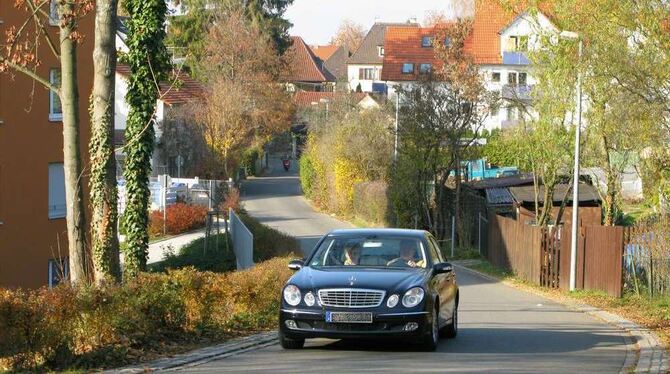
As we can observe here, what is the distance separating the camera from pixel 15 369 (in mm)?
11125

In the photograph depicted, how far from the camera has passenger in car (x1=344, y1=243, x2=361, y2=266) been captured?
1439cm

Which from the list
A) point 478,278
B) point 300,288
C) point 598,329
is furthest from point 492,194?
point 300,288

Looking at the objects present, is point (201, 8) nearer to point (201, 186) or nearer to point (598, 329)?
point (201, 186)

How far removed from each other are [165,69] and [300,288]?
783cm

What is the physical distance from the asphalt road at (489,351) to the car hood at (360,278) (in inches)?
31.4

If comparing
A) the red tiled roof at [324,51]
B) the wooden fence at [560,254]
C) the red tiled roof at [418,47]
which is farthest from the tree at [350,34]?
the wooden fence at [560,254]

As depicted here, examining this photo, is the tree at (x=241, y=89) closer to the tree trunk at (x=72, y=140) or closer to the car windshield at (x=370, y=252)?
the tree trunk at (x=72, y=140)

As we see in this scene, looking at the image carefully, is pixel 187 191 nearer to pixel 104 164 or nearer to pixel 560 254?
pixel 560 254

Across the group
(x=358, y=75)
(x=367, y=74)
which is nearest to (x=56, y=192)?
(x=358, y=75)

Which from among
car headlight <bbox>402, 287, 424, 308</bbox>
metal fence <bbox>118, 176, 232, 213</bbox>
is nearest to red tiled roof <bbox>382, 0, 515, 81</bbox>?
metal fence <bbox>118, 176, 232, 213</bbox>

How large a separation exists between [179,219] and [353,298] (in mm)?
45193

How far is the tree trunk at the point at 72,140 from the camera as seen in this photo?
623 inches

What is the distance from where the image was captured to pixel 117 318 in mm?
12680

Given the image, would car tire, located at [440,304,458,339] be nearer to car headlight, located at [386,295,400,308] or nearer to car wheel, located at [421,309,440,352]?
car wheel, located at [421,309,440,352]
